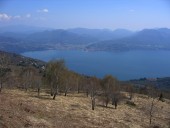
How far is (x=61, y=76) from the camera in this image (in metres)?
50.0

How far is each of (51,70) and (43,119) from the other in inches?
935

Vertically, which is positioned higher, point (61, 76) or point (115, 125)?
point (61, 76)

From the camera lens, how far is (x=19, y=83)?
64.6 meters

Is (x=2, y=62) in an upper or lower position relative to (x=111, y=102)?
upper

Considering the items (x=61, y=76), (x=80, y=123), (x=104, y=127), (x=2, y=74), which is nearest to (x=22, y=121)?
(x=80, y=123)

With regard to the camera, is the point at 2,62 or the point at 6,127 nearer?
the point at 6,127

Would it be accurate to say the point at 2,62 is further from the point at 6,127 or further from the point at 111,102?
the point at 6,127

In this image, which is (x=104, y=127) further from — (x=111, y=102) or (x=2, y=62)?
(x=111, y=102)

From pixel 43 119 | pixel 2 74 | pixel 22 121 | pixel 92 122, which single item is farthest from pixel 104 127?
pixel 2 74

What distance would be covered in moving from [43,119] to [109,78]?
46876 mm

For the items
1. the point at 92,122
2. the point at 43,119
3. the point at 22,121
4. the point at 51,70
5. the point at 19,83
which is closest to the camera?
the point at 22,121

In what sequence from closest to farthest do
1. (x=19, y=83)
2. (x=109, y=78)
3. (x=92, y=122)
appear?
(x=92, y=122) < (x=19, y=83) < (x=109, y=78)

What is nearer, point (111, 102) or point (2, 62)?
point (2, 62)

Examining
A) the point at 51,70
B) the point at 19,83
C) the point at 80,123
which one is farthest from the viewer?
the point at 19,83
